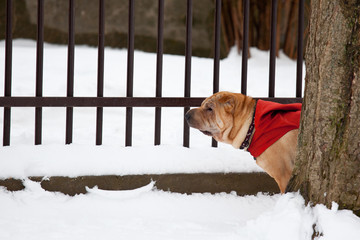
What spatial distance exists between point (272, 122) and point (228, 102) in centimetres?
39

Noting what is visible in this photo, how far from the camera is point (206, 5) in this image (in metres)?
8.24

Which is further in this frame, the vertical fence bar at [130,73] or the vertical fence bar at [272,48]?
the vertical fence bar at [272,48]

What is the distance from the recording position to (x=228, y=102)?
→ 11.2 feet

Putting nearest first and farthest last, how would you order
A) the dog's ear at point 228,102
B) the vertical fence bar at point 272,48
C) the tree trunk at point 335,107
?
the tree trunk at point 335,107
the dog's ear at point 228,102
the vertical fence bar at point 272,48

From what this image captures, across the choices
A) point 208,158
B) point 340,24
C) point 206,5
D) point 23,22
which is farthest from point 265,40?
point 340,24

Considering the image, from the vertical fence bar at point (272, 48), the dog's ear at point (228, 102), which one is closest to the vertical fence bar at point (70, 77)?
the dog's ear at point (228, 102)

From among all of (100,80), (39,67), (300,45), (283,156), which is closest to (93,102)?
(100,80)

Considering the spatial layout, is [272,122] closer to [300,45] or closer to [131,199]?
[131,199]

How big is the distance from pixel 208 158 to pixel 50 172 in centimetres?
133

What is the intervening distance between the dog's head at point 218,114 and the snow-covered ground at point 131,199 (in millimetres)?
594

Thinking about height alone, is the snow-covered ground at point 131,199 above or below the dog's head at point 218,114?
below

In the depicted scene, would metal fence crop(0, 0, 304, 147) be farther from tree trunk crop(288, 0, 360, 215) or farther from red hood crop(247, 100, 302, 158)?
tree trunk crop(288, 0, 360, 215)

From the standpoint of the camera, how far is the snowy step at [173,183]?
365 centimetres

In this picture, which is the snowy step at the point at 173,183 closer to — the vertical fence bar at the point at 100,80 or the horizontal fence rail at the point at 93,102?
the vertical fence bar at the point at 100,80
